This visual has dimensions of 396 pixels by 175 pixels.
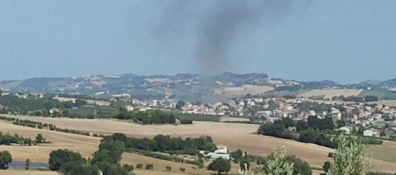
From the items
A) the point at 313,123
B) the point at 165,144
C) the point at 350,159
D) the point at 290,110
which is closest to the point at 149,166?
the point at 165,144

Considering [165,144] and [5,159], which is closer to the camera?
[5,159]

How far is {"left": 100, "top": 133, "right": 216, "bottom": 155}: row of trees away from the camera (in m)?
73.8

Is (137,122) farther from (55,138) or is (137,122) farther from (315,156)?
(315,156)

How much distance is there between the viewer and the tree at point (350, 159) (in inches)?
545

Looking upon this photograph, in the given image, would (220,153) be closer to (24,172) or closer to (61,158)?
(61,158)

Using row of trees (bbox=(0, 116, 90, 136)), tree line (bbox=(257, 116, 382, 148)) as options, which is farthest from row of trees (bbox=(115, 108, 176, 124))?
tree line (bbox=(257, 116, 382, 148))

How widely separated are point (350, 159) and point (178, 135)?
232 feet

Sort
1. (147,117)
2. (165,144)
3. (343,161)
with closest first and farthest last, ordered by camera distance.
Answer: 1. (343,161)
2. (165,144)
3. (147,117)

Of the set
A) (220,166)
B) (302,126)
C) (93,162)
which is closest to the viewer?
(93,162)

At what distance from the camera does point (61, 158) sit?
58.9 m

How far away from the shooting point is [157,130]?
8844 centimetres

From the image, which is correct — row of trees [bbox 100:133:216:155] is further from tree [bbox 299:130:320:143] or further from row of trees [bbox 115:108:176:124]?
row of trees [bbox 115:108:176:124]

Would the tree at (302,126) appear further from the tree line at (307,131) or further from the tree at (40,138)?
the tree at (40,138)

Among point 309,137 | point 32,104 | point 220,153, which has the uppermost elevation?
point 32,104
